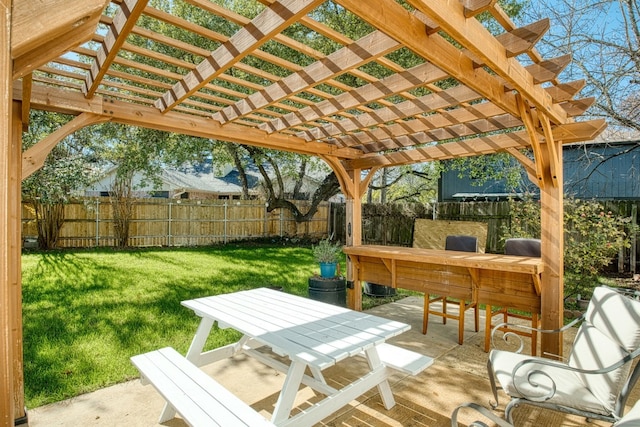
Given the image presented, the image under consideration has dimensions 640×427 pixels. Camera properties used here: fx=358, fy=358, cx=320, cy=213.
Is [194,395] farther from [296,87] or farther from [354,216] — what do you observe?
[354,216]

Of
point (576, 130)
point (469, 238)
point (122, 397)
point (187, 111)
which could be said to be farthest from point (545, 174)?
A: point (122, 397)

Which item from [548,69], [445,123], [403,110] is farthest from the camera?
[445,123]

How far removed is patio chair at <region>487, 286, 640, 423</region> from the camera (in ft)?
6.46

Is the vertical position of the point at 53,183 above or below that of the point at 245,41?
below

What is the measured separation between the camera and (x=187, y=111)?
11.8ft

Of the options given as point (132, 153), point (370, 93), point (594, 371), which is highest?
point (132, 153)

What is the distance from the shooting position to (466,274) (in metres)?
3.87

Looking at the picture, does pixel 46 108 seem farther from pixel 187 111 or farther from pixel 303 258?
pixel 303 258

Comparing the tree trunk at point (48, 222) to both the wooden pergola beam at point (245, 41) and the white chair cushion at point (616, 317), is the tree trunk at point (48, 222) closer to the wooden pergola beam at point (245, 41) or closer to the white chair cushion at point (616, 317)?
the wooden pergola beam at point (245, 41)

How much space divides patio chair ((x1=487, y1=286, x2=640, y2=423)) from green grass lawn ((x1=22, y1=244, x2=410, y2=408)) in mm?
2844

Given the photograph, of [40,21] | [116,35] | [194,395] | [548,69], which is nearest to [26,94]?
[116,35]

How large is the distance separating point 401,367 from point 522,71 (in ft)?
6.61

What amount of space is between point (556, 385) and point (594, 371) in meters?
0.34

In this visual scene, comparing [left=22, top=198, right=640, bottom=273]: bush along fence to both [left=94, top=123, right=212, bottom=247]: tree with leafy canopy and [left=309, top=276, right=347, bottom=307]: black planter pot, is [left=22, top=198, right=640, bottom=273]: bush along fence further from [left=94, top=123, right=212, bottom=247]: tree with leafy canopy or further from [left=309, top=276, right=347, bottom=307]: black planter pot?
[left=309, top=276, right=347, bottom=307]: black planter pot
